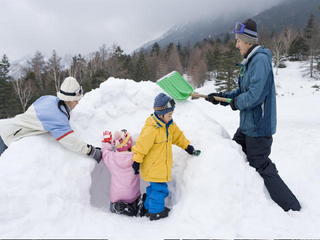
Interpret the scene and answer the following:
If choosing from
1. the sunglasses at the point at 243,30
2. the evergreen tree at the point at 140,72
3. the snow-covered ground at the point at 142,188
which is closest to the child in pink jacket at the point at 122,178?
the snow-covered ground at the point at 142,188

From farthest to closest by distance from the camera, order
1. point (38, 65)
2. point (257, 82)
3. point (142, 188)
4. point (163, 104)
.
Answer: point (38, 65) < point (142, 188) < point (163, 104) < point (257, 82)

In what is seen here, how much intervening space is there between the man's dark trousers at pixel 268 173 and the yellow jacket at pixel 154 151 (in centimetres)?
98

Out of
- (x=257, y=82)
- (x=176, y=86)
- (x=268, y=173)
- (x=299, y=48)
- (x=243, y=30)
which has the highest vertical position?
(x=243, y=30)

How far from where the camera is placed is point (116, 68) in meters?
25.1

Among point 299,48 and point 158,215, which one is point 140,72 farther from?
point 158,215

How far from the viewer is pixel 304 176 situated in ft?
11.4

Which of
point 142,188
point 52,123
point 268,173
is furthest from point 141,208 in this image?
point 268,173

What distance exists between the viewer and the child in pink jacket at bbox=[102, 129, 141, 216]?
2573 mm

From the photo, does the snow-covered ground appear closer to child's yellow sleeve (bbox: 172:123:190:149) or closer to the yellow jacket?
child's yellow sleeve (bbox: 172:123:190:149)

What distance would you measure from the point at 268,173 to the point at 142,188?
1.61 m

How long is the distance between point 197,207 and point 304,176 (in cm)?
221

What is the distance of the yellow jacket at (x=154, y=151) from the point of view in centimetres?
239

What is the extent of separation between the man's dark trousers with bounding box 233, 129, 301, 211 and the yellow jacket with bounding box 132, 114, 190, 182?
979mm

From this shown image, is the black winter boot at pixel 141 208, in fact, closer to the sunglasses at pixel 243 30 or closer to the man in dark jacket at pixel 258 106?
the man in dark jacket at pixel 258 106
